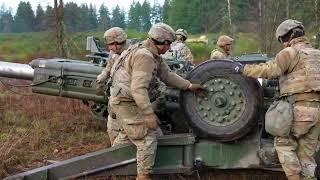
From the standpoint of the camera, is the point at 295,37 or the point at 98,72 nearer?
the point at 295,37

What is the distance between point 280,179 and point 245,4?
130 feet

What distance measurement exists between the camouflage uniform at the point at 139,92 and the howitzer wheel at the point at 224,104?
9.3 inches

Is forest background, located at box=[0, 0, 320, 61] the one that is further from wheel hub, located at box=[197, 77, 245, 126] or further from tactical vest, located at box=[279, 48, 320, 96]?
tactical vest, located at box=[279, 48, 320, 96]

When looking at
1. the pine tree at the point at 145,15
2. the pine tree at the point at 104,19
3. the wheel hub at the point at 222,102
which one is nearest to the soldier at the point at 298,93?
the wheel hub at the point at 222,102

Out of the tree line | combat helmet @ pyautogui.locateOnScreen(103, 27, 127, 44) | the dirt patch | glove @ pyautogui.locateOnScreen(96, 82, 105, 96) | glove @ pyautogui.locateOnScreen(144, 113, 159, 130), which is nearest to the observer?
glove @ pyautogui.locateOnScreen(144, 113, 159, 130)

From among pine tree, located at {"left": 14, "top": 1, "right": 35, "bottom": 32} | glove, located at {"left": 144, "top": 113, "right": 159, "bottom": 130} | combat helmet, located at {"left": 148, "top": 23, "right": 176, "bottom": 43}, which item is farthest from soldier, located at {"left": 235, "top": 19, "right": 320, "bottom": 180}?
pine tree, located at {"left": 14, "top": 1, "right": 35, "bottom": 32}

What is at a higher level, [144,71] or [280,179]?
[144,71]

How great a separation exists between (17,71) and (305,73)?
15.4 feet

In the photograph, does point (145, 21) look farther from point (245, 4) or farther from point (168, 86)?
point (168, 86)

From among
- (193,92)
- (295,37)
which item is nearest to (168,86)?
(193,92)

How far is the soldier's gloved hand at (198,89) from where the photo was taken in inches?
228

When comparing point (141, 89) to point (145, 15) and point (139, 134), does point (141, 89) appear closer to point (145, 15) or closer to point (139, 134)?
point (139, 134)

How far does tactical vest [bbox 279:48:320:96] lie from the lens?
5328 mm

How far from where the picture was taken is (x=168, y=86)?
6270 mm
